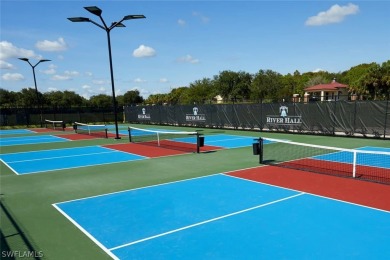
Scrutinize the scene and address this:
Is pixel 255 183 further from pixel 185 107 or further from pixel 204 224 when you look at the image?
pixel 185 107

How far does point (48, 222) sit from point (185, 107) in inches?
1066

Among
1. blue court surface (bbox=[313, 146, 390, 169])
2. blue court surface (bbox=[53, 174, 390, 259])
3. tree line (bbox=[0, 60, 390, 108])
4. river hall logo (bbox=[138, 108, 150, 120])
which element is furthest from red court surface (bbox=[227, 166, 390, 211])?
tree line (bbox=[0, 60, 390, 108])

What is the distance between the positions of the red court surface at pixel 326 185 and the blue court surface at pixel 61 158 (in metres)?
5.87

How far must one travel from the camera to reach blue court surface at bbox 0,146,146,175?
41.7 feet

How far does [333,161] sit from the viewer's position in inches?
500

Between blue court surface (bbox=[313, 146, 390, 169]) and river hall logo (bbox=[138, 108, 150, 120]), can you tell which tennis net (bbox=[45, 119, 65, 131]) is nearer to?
river hall logo (bbox=[138, 108, 150, 120])

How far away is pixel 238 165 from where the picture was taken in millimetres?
12078

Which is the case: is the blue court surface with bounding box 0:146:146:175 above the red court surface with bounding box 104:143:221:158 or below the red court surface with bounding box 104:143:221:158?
above

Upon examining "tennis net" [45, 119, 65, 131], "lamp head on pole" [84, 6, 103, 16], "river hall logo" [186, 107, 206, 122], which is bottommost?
"tennis net" [45, 119, 65, 131]

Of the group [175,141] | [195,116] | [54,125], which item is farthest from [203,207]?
[54,125]

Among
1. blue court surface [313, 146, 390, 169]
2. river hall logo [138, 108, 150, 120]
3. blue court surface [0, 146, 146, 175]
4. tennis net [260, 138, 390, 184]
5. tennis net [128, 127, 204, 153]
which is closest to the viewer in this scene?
tennis net [260, 138, 390, 184]

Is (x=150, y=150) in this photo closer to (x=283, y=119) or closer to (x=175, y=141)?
(x=175, y=141)

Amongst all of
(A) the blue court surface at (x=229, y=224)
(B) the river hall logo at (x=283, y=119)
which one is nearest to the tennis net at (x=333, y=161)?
(A) the blue court surface at (x=229, y=224)

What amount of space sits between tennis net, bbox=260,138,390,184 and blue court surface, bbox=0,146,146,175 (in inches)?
236
